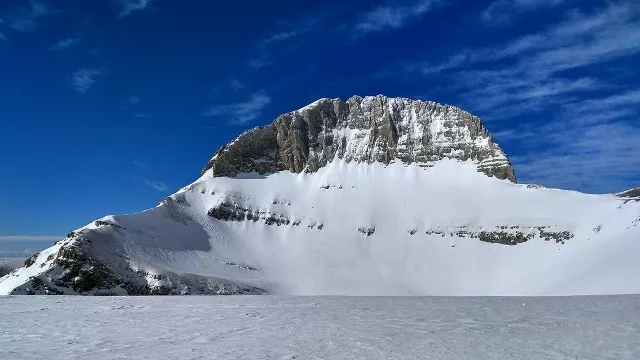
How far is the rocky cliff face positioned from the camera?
425ft

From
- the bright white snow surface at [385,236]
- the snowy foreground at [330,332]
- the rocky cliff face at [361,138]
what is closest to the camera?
the snowy foreground at [330,332]

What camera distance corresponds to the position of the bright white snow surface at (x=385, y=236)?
79688 mm

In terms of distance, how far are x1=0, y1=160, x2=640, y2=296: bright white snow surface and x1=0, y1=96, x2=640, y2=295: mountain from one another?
38 centimetres

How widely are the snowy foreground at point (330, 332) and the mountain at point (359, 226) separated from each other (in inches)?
1878

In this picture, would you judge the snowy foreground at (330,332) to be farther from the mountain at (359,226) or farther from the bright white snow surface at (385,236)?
the bright white snow surface at (385,236)

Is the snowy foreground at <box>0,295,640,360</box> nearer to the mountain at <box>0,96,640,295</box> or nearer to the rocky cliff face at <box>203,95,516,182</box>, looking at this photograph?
the mountain at <box>0,96,640,295</box>

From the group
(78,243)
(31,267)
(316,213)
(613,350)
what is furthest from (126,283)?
(613,350)

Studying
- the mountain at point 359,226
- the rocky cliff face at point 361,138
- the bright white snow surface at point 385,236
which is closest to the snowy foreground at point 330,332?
the mountain at point 359,226

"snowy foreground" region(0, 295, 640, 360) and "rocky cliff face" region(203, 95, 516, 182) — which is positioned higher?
"rocky cliff face" region(203, 95, 516, 182)

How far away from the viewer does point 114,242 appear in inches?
2982

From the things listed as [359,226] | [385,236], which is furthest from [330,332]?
[359,226]

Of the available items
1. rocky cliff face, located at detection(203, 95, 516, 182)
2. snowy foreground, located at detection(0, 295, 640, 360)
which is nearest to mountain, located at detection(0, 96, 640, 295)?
rocky cliff face, located at detection(203, 95, 516, 182)

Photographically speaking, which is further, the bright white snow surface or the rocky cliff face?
the rocky cliff face

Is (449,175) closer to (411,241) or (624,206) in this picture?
(411,241)
